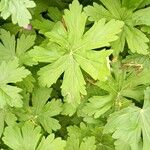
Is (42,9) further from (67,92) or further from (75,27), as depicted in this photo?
(67,92)

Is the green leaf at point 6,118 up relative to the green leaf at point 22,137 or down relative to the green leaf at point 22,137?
up

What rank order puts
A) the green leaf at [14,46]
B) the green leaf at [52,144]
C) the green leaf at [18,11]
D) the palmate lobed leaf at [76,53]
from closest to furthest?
the green leaf at [18,11] → the palmate lobed leaf at [76,53] → the green leaf at [52,144] → the green leaf at [14,46]

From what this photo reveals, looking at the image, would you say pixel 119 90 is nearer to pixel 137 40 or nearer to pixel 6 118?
pixel 137 40

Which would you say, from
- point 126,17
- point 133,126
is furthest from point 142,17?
point 133,126

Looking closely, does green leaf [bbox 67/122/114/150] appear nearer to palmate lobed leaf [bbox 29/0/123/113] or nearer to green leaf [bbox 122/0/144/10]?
palmate lobed leaf [bbox 29/0/123/113]

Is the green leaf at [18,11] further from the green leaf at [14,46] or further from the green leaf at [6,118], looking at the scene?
the green leaf at [6,118]

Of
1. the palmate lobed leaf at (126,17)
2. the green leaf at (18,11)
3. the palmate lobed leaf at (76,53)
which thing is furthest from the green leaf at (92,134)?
the green leaf at (18,11)
